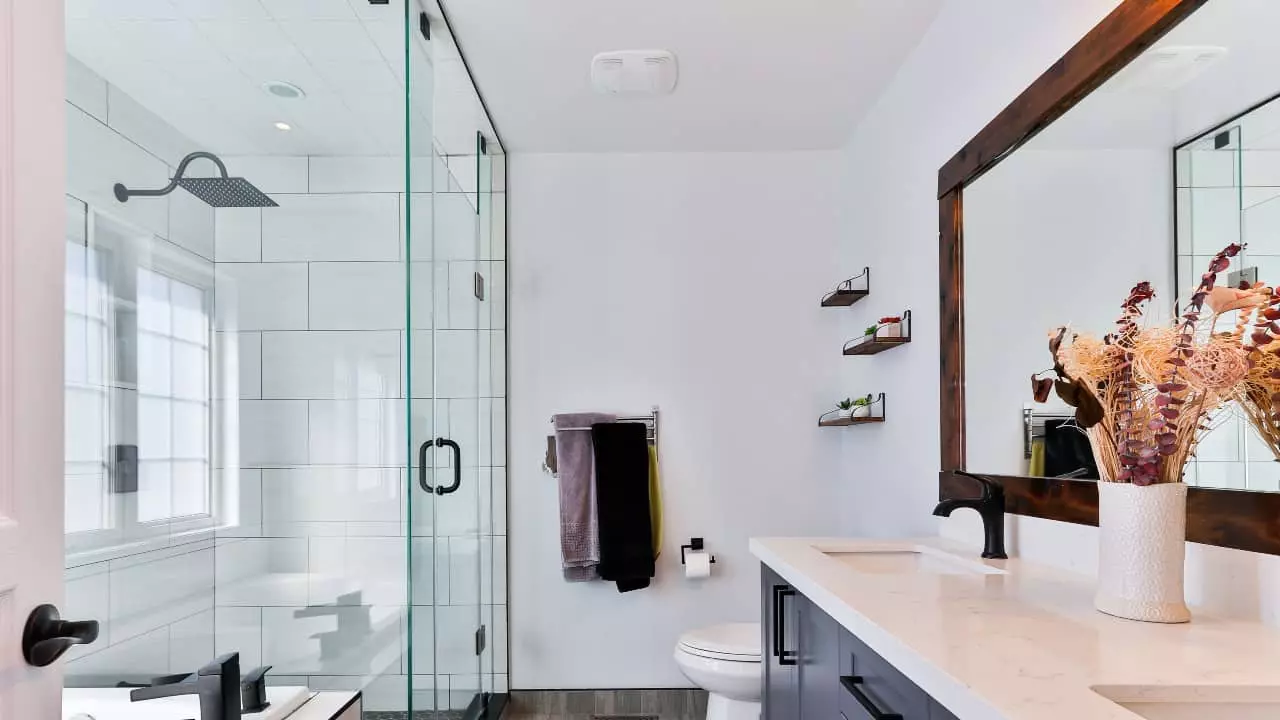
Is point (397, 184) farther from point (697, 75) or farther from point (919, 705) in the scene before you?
point (919, 705)

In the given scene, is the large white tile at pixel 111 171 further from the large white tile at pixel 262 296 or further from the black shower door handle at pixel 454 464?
the black shower door handle at pixel 454 464

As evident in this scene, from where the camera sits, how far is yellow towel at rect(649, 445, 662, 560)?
3.28 meters

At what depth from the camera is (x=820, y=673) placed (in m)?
1.64

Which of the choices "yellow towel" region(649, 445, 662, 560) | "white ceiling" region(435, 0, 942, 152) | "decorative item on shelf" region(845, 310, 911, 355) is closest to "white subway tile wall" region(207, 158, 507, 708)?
"white ceiling" region(435, 0, 942, 152)

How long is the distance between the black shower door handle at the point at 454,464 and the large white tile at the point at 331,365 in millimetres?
257

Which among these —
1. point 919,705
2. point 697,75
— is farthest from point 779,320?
point 919,705

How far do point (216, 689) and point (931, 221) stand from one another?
2.01m

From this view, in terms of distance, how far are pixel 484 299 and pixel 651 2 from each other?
4.08ft

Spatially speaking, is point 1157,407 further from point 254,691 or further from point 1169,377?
point 254,691

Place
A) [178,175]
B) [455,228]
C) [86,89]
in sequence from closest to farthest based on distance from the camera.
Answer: [86,89] → [178,175] → [455,228]

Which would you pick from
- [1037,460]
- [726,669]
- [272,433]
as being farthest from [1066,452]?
[272,433]

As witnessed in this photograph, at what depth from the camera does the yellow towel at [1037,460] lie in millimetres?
1724

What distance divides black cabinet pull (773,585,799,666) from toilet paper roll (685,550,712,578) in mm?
1151

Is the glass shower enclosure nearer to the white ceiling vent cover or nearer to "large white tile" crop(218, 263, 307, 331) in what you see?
"large white tile" crop(218, 263, 307, 331)
